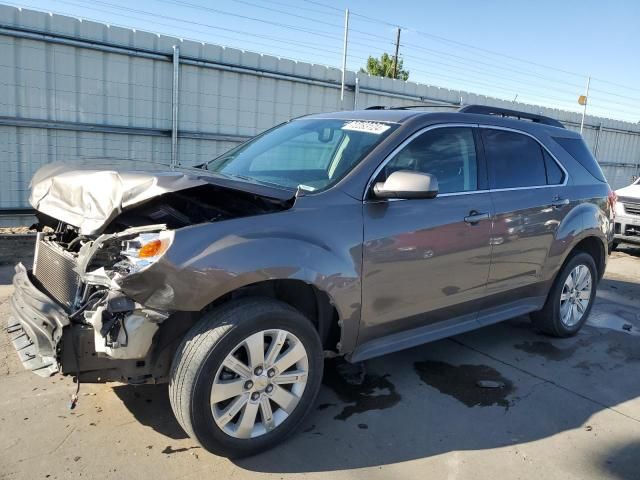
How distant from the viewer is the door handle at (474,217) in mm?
3643

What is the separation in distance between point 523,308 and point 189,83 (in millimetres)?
6325

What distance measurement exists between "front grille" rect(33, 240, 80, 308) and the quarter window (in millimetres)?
2909

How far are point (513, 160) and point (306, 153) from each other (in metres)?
1.71

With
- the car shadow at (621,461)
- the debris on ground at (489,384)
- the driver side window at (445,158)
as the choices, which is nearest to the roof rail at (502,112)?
the driver side window at (445,158)

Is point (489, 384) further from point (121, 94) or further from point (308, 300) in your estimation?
point (121, 94)

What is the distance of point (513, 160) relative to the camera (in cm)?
419

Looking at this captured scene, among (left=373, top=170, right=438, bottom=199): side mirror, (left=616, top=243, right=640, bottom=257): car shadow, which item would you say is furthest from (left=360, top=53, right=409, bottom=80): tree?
(left=373, top=170, right=438, bottom=199): side mirror

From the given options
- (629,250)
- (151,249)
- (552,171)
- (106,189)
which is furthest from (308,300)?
(629,250)

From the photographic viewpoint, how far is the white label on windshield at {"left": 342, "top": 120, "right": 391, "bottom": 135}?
11.5 ft

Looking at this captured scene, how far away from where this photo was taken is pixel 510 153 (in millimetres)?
4191

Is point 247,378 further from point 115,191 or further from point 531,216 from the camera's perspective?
point 531,216

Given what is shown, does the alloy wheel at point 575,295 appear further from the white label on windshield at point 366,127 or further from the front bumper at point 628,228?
the front bumper at point 628,228

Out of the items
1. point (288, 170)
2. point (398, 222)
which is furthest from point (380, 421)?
point (288, 170)

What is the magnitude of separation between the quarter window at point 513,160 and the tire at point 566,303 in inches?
34.5
